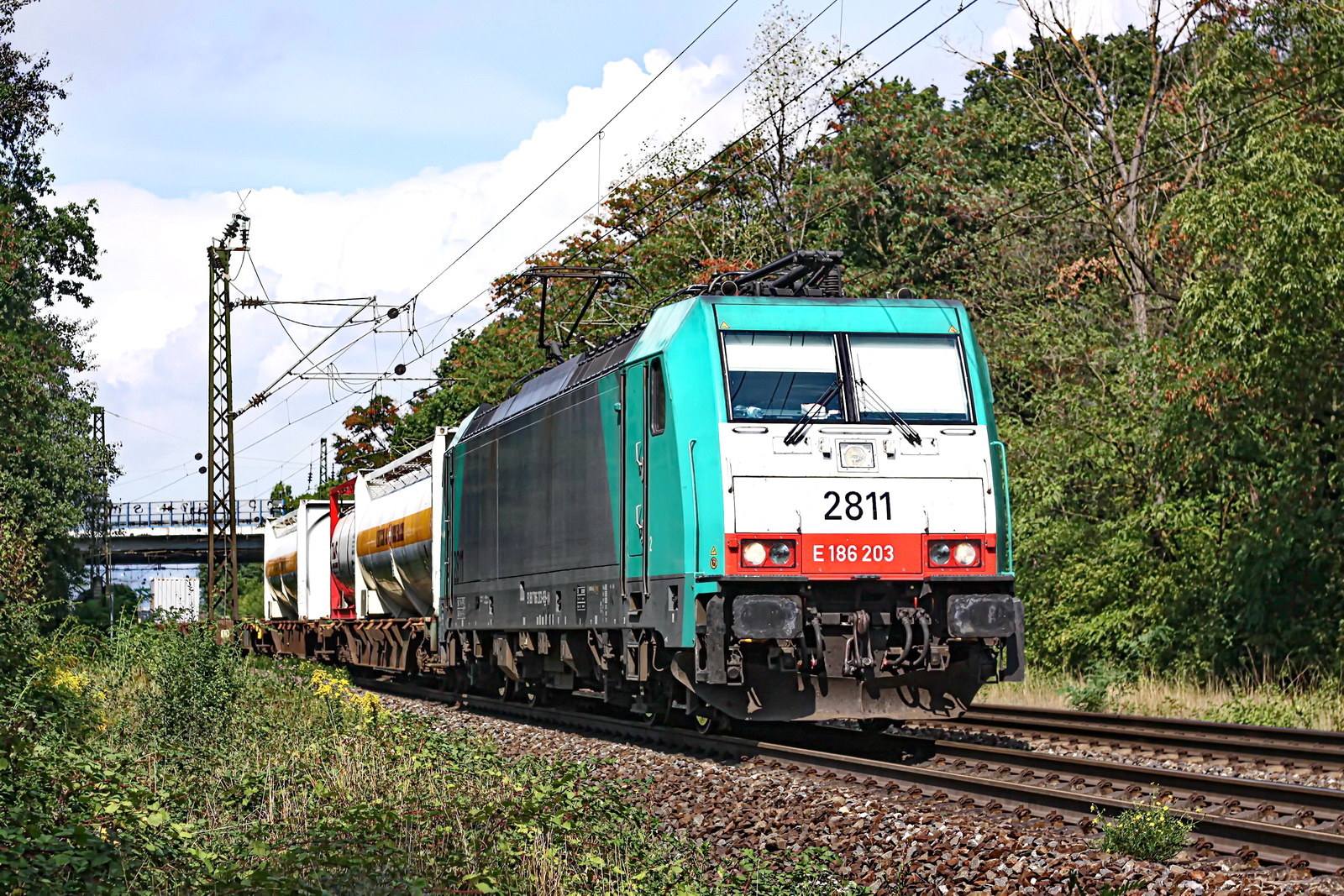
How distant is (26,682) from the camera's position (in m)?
11.1

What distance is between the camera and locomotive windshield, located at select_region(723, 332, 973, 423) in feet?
40.4

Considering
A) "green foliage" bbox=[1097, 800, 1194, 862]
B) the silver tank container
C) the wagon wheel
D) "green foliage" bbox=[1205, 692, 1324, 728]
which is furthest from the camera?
the silver tank container

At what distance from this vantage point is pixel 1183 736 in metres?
12.4

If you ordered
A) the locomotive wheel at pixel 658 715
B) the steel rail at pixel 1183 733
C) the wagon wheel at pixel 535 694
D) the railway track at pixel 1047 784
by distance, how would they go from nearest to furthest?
the railway track at pixel 1047 784
the steel rail at pixel 1183 733
the locomotive wheel at pixel 658 715
the wagon wheel at pixel 535 694

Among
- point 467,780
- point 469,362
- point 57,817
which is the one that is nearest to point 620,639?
point 467,780

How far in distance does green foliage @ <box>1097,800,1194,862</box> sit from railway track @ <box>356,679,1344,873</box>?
9.3 inches

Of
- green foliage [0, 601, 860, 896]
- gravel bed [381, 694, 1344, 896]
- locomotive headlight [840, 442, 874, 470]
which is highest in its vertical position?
locomotive headlight [840, 442, 874, 470]

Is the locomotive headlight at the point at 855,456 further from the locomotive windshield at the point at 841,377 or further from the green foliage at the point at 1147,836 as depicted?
the green foliage at the point at 1147,836

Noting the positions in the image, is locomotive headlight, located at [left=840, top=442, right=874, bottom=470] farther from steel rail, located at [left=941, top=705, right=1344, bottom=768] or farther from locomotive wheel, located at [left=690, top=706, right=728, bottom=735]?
locomotive wheel, located at [left=690, top=706, right=728, bottom=735]

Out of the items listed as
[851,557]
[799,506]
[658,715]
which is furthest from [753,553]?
[658,715]

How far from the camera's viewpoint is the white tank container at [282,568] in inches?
1388

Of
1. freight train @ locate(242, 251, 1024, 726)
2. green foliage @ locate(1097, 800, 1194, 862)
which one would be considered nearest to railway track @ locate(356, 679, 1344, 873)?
green foliage @ locate(1097, 800, 1194, 862)

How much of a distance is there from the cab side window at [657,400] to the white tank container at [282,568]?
2314 centimetres

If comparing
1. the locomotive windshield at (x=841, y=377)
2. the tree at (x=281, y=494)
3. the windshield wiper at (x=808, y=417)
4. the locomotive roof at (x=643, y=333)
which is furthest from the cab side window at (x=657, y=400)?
the tree at (x=281, y=494)
